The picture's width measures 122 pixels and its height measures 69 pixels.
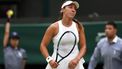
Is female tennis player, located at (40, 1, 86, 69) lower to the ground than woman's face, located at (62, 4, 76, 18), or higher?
lower

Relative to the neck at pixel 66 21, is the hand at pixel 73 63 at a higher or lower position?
lower

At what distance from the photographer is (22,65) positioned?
433 inches

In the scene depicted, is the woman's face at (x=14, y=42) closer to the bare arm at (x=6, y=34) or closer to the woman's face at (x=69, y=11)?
the bare arm at (x=6, y=34)

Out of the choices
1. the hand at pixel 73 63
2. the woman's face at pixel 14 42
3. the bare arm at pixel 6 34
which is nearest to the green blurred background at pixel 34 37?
the bare arm at pixel 6 34

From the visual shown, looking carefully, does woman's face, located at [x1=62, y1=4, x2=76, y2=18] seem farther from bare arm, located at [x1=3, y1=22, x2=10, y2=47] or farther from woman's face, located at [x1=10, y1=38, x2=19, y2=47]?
bare arm, located at [x1=3, y1=22, x2=10, y2=47]

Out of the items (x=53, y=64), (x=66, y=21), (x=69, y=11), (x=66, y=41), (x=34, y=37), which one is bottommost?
(x=34, y=37)

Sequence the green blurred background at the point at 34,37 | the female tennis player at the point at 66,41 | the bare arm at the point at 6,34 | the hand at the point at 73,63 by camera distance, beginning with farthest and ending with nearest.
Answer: the green blurred background at the point at 34,37, the bare arm at the point at 6,34, the female tennis player at the point at 66,41, the hand at the point at 73,63

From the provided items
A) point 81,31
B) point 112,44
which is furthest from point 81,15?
point 81,31

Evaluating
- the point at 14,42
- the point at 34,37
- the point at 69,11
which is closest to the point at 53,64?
the point at 69,11

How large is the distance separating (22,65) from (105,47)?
120 inches

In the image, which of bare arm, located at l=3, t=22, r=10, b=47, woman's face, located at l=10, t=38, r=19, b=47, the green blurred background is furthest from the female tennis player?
the green blurred background

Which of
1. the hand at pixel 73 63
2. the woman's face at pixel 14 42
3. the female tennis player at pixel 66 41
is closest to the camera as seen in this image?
the hand at pixel 73 63

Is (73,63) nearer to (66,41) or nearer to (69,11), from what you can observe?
(66,41)

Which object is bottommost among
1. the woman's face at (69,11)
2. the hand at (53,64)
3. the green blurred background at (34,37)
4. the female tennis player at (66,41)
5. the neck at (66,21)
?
the green blurred background at (34,37)
